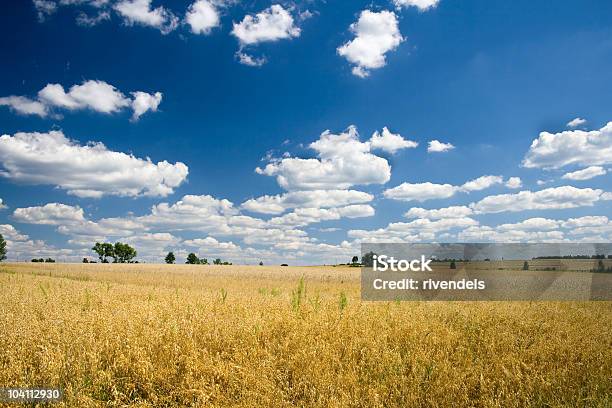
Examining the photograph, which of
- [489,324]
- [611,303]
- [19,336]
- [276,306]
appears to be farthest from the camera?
[611,303]

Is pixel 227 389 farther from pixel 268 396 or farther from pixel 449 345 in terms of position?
pixel 449 345

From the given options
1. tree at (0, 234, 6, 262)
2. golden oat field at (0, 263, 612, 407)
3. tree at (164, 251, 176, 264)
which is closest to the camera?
golden oat field at (0, 263, 612, 407)

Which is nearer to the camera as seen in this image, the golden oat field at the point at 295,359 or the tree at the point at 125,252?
the golden oat field at the point at 295,359

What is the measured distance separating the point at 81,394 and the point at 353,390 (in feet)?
12.2

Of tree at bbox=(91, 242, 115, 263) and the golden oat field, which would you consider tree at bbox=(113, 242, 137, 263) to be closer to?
tree at bbox=(91, 242, 115, 263)

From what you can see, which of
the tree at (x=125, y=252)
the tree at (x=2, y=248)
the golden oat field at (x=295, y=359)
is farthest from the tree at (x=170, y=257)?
the golden oat field at (x=295, y=359)

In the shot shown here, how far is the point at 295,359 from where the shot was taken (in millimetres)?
6211

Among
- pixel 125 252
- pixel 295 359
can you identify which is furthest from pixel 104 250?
pixel 295 359

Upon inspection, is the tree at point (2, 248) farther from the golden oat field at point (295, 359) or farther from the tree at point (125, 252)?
the golden oat field at point (295, 359)

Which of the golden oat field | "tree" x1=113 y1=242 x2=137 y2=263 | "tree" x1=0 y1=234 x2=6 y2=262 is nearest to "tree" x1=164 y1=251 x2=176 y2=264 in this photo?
"tree" x1=113 y1=242 x2=137 y2=263

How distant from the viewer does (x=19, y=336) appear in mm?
6914

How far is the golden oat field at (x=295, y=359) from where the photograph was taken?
554 centimetres

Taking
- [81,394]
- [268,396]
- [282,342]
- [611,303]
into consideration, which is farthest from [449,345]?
[611,303]

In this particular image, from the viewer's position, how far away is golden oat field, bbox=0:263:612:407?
554cm
